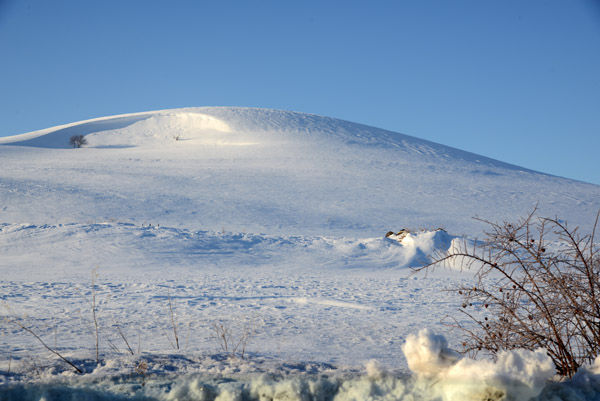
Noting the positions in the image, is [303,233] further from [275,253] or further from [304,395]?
[304,395]

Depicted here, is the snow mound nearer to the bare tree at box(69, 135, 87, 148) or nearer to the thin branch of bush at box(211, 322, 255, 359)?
the thin branch of bush at box(211, 322, 255, 359)

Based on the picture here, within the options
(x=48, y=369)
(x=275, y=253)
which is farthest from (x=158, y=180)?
(x=48, y=369)

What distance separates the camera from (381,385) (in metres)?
2.80

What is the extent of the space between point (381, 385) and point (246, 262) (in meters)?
9.18

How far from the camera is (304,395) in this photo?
2.79m

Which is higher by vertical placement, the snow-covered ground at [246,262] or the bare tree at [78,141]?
the bare tree at [78,141]

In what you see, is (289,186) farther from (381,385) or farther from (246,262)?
(381,385)

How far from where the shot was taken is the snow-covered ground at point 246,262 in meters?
3.02

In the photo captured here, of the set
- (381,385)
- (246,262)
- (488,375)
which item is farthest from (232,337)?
(246,262)

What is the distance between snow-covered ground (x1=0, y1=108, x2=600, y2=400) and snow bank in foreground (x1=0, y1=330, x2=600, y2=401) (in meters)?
0.01

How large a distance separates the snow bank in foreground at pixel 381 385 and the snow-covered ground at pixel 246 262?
0.01 metres

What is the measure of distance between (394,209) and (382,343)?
18.0m

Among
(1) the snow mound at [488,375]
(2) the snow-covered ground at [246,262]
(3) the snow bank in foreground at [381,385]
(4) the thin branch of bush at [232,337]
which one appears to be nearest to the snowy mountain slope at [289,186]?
(2) the snow-covered ground at [246,262]

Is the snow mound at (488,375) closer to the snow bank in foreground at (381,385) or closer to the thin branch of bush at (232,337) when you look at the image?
the snow bank in foreground at (381,385)
